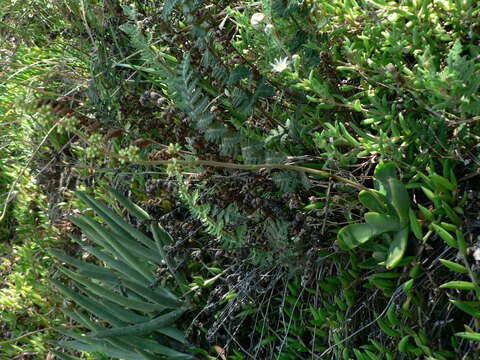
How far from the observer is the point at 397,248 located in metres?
1.80

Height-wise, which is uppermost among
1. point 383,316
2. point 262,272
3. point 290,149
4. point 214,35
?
point 214,35

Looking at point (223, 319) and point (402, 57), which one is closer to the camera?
point (402, 57)

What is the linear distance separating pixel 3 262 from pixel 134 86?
1.48m

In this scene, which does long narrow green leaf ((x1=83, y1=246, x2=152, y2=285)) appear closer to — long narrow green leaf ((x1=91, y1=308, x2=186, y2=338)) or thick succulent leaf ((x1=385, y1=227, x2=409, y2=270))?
long narrow green leaf ((x1=91, y1=308, x2=186, y2=338))

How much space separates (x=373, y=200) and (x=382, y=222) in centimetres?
9

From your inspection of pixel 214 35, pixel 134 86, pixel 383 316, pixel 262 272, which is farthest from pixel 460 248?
pixel 134 86

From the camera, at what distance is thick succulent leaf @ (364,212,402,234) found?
71.5 inches

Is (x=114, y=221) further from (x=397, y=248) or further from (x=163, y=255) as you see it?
(x=397, y=248)

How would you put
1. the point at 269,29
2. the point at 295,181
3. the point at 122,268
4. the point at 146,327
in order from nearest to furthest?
the point at 269,29, the point at 295,181, the point at 146,327, the point at 122,268

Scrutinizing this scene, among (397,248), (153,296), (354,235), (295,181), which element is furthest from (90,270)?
(397,248)

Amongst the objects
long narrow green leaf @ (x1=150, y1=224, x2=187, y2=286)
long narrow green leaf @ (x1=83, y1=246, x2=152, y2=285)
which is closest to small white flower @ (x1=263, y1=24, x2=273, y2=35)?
long narrow green leaf @ (x1=150, y1=224, x2=187, y2=286)

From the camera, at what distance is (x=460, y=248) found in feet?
5.61

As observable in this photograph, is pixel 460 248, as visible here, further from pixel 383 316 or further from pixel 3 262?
pixel 3 262

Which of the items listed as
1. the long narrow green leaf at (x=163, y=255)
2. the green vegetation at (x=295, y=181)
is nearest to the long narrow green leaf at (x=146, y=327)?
the green vegetation at (x=295, y=181)
